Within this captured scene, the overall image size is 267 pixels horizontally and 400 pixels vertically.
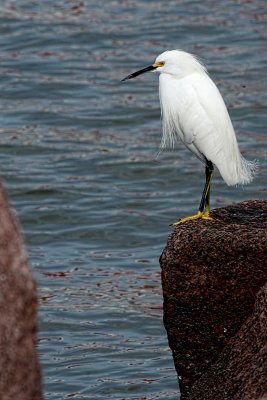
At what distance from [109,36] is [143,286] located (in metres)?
7.36

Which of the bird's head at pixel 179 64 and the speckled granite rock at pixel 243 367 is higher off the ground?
the bird's head at pixel 179 64

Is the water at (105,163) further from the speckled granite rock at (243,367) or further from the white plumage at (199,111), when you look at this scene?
the speckled granite rock at (243,367)

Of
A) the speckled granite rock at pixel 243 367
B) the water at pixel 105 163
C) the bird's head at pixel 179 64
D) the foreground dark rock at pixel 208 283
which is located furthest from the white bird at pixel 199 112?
the speckled granite rock at pixel 243 367

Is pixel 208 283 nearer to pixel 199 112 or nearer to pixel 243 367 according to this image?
pixel 243 367

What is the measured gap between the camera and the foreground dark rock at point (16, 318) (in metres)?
2.67

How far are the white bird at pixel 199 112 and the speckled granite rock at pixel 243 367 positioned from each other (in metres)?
1.83

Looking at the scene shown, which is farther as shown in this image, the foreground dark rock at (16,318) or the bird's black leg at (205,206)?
the bird's black leg at (205,206)

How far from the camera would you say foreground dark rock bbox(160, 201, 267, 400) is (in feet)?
18.7

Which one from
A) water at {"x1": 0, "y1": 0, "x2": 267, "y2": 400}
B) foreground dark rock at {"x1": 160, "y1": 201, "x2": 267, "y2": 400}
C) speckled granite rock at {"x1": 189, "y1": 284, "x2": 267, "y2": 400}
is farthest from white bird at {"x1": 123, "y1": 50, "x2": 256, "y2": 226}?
speckled granite rock at {"x1": 189, "y1": 284, "x2": 267, "y2": 400}

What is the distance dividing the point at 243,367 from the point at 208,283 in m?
0.72

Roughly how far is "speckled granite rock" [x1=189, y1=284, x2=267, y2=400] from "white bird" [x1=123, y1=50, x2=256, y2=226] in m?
1.83

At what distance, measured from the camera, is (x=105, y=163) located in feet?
42.3

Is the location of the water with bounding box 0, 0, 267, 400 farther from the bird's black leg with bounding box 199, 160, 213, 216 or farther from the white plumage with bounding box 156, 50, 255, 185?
the white plumage with bounding box 156, 50, 255, 185

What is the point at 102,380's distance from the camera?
816cm
